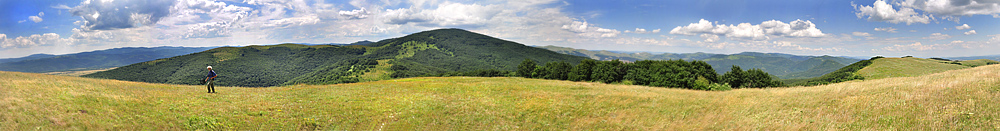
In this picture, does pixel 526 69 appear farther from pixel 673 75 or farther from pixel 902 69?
pixel 902 69

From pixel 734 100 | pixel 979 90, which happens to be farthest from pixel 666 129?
pixel 979 90

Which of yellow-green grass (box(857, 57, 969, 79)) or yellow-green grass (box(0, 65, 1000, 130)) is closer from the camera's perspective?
yellow-green grass (box(0, 65, 1000, 130))

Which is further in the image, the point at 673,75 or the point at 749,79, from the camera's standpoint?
the point at 749,79

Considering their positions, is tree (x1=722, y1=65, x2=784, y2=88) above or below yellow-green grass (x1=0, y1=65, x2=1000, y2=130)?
below

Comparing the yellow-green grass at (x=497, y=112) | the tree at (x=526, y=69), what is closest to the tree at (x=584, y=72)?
the tree at (x=526, y=69)

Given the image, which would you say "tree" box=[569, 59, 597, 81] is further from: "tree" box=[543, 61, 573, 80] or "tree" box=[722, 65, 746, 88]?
"tree" box=[722, 65, 746, 88]

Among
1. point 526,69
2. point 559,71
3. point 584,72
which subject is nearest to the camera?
point 584,72

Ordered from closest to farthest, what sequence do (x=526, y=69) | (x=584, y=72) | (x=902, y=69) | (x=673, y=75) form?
(x=673, y=75) < (x=584, y=72) < (x=902, y=69) < (x=526, y=69)

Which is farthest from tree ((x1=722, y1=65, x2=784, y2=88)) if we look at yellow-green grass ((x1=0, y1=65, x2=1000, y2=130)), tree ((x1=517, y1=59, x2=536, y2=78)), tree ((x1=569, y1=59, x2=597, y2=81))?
tree ((x1=517, y1=59, x2=536, y2=78))

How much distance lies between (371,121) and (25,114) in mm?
11334

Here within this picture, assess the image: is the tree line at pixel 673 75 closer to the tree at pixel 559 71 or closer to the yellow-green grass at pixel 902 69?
the tree at pixel 559 71

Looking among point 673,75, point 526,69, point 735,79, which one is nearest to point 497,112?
point 673,75

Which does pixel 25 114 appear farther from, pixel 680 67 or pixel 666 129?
pixel 680 67

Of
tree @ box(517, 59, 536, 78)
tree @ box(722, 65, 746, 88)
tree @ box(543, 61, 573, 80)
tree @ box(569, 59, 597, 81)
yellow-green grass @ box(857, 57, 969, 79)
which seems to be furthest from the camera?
tree @ box(517, 59, 536, 78)
